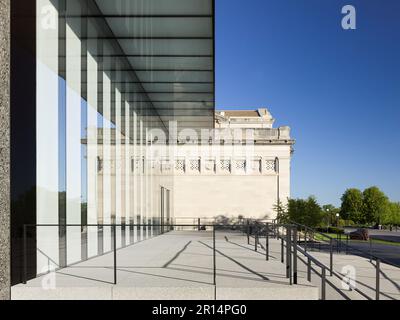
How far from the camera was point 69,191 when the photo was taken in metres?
8.15

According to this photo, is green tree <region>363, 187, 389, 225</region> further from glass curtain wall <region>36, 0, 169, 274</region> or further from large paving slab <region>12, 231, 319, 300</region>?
large paving slab <region>12, 231, 319, 300</region>

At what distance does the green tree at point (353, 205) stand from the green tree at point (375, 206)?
3.16 feet

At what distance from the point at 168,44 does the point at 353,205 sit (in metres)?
80.9

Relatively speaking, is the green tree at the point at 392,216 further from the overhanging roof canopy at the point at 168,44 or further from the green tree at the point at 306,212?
the overhanging roof canopy at the point at 168,44

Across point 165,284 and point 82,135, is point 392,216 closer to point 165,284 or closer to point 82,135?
point 82,135

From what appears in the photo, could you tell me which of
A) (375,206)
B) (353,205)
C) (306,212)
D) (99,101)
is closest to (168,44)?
(99,101)

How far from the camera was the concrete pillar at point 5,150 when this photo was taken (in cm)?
548

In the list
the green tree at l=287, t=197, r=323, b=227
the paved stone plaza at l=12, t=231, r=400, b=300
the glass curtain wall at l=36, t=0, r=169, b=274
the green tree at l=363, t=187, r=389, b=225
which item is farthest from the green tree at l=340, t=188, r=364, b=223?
the paved stone plaza at l=12, t=231, r=400, b=300

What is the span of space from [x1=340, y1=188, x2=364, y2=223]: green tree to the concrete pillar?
3413 inches

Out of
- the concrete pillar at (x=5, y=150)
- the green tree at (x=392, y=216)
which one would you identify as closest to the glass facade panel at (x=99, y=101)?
the concrete pillar at (x=5, y=150)

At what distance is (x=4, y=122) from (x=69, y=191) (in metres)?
2.79

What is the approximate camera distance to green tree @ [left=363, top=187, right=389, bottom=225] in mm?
81312
